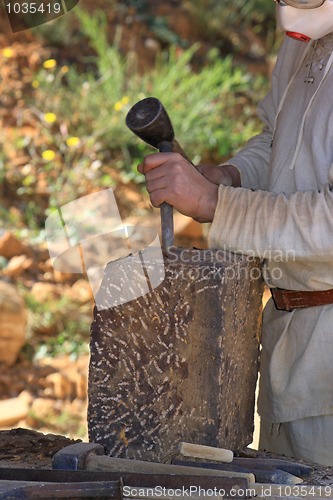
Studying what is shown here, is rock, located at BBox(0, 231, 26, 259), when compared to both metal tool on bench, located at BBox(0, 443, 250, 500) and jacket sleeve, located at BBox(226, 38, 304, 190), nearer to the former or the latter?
jacket sleeve, located at BBox(226, 38, 304, 190)

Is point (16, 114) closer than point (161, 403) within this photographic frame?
No

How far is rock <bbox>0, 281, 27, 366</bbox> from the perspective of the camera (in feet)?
20.0

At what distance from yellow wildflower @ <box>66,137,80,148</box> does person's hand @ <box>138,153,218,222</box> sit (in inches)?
196

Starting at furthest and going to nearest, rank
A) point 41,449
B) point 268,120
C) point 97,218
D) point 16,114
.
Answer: point 16,114, point 97,218, point 268,120, point 41,449

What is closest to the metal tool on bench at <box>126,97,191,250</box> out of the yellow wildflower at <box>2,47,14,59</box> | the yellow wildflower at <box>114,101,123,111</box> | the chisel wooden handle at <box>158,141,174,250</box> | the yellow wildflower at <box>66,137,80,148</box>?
the chisel wooden handle at <box>158,141,174,250</box>

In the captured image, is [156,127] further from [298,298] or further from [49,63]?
[49,63]

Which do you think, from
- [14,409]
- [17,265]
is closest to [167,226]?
[14,409]

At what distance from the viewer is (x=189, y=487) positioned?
211 centimetres

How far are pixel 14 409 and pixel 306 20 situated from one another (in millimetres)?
3923

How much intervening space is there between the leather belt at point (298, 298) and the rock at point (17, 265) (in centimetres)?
419

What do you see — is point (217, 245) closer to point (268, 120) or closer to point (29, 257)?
point (268, 120)

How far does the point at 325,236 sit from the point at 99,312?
27.2 inches

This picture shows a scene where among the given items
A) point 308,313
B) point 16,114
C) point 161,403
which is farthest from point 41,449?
Answer: point 16,114

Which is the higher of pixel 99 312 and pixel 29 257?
pixel 99 312
